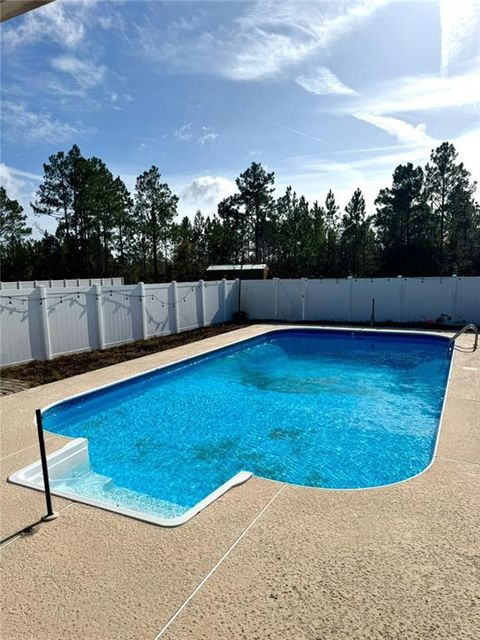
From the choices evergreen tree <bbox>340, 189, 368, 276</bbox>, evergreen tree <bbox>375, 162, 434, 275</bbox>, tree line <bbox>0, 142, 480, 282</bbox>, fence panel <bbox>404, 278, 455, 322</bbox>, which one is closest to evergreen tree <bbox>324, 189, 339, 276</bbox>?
tree line <bbox>0, 142, 480, 282</bbox>

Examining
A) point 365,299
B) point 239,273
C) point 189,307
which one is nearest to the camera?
point 189,307

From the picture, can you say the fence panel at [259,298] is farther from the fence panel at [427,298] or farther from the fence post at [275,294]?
the fence panel at [427,298]

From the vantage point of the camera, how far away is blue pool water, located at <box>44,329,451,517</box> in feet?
15.8

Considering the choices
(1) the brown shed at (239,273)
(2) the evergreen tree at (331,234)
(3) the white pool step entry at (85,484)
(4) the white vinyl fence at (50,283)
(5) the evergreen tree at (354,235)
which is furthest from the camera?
(2) the evergreen tree at (331,234)

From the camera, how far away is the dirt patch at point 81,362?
25.0ft

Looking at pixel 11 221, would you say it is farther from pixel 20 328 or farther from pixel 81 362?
pixel 81 362

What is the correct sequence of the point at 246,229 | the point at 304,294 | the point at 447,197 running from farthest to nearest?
the point at 246,229 < the point at 447,197 < the point at 304,294

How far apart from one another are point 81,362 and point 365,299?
1001cm

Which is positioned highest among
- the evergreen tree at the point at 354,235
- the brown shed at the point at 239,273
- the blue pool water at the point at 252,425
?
the evergreen tree at the point at 354,235

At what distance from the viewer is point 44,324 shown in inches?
355

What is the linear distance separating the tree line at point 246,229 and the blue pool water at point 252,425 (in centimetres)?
1988

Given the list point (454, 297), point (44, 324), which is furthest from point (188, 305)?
point (454, 297)

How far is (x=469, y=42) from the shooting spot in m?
4.60

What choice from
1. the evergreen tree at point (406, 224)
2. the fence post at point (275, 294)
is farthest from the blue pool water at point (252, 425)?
the evergreen tree at point (406, 224)
